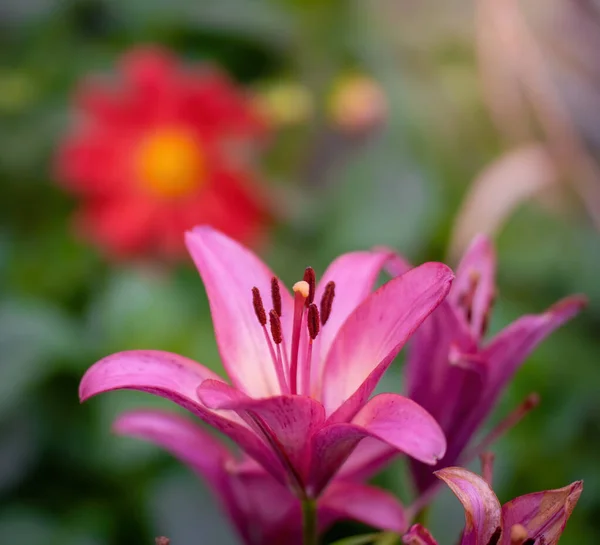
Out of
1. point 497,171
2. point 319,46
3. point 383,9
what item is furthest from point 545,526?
point 383,9

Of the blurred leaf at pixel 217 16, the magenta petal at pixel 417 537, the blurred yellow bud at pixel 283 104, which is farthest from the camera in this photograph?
the blurred leaf at pixel 217 16

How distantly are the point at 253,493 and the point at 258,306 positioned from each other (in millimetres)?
71

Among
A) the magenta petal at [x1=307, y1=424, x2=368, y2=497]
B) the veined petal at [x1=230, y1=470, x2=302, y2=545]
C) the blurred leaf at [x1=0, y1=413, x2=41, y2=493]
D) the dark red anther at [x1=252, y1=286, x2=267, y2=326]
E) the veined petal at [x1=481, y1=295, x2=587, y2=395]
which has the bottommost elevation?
the blurred leaf at [x1=0, y1=413, x2=41, y2=493]

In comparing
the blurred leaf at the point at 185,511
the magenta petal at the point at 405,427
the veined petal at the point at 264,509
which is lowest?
the blurred leaf at the point at 185,511

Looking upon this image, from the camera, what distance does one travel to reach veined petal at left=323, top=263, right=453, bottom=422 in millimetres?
220

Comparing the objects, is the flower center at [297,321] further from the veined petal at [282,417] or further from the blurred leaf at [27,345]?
the blurred leaf at [27,345]

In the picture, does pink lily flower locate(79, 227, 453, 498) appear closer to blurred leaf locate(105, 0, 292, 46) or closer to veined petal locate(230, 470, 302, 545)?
veined petal locate(230, 470, 302, 545)

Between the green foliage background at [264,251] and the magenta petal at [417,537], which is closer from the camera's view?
the magenta petal at [417,537]

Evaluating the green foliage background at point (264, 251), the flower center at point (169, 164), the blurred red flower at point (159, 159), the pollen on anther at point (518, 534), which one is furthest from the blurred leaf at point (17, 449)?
the pollen on anther at point (518, 534)

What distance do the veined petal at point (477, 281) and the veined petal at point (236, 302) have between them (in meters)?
0.06

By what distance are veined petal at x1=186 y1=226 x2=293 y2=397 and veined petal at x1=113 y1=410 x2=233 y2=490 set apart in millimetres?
31

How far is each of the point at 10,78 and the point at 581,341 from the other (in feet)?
1.68

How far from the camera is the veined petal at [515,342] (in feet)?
0.86

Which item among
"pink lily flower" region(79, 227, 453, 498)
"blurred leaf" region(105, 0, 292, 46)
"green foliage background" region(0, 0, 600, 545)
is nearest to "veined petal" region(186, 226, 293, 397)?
"pink lily flower" region(79, 227, 453, 498)
